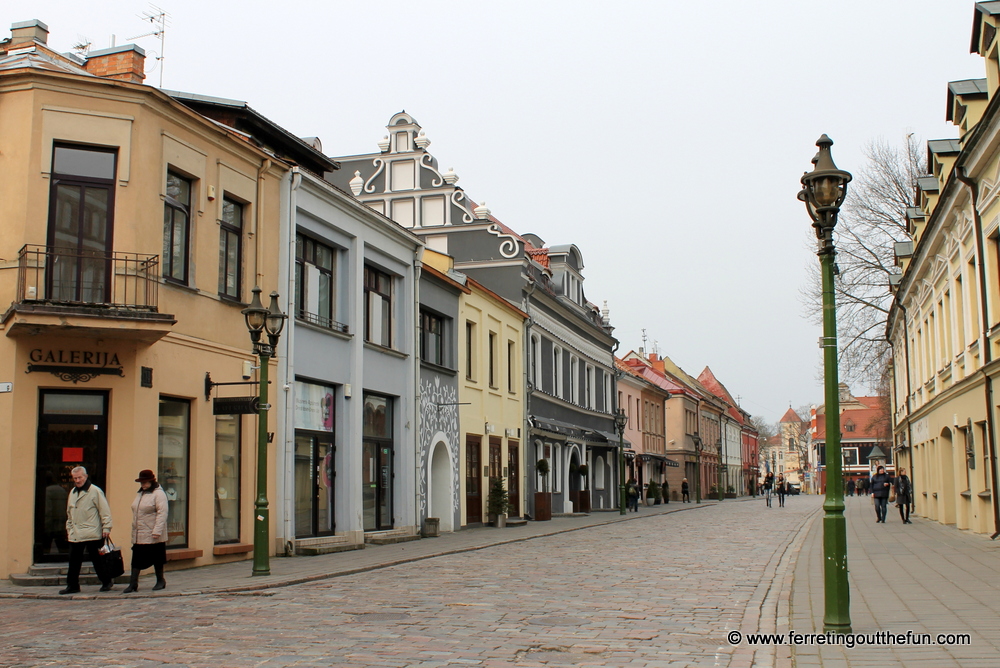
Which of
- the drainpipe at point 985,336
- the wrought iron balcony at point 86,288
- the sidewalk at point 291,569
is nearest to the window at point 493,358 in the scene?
the sidewalk at point 291,569

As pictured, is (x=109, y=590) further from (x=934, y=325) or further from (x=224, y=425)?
(x=934, y=325)

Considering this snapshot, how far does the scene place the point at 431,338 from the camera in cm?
2641

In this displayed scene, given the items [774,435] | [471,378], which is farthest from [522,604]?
[774,435]

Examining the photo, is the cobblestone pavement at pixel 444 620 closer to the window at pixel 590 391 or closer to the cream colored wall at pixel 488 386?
the cream colored wall at pixel 488 386

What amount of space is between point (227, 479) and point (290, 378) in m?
2.42

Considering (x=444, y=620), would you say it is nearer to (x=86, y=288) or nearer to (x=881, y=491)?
(x=86, y=288)

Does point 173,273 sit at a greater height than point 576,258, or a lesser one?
lesser

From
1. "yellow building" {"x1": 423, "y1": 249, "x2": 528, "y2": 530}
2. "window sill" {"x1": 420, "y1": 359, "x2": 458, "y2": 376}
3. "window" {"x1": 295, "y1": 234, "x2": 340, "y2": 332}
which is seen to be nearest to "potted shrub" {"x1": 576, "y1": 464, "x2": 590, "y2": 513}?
"yellow building" {"x1": 423, "y1": 249, "x2": 528, "y2": 530}

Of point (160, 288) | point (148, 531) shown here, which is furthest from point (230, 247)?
point (148, 531)

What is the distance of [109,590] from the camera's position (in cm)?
1274

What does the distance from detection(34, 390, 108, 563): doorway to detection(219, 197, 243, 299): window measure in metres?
3.56

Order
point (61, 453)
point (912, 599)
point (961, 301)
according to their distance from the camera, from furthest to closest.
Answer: point (961, 301), point (61, 453), point (912, 599)

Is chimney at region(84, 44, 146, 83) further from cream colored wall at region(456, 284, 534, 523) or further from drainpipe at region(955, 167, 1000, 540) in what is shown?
drainpipe at region(955, 167, 1000, 540)

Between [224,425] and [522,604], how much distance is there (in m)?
7.85
